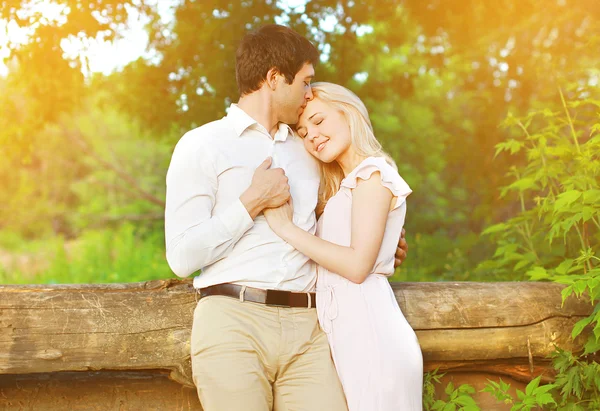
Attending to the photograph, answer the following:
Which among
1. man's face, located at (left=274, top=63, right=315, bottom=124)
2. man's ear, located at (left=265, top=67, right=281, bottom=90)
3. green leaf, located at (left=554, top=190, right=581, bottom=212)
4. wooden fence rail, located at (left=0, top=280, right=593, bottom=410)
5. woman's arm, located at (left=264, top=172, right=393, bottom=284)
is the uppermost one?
man's ear, located at (left=265, top=67, right=281, bottom=90)

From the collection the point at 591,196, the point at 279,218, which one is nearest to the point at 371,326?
the point at 279,218

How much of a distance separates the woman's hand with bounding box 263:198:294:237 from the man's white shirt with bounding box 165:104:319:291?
0.04m

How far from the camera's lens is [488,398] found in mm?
3271

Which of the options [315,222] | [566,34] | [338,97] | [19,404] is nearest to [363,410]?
[315,222]

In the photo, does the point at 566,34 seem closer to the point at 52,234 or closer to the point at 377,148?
the point at 377,148

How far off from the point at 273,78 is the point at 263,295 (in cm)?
101

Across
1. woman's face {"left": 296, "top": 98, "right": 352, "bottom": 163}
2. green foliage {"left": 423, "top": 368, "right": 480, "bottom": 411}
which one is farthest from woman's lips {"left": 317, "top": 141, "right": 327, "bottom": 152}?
green foliage {"left": 423, "top": 368, "right": 480, "bottom": 411}

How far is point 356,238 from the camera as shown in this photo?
265 centimetres

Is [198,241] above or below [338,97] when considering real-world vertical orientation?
below

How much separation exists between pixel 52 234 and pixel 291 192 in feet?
51.8

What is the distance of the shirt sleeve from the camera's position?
252 centimetres

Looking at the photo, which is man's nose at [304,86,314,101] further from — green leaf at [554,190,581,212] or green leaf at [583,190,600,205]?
green leaf at [583,190,600,205]

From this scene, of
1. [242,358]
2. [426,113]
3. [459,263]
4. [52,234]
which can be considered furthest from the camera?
[52,234]

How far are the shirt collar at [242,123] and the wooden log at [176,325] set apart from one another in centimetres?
76
